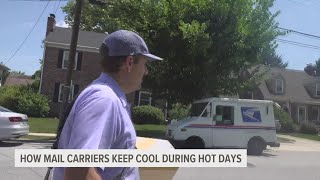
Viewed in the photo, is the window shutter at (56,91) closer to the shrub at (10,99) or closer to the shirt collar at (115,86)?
the shrub at (10,99)

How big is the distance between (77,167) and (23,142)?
16.9 metres

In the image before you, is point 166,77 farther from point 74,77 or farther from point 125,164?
point 125,164

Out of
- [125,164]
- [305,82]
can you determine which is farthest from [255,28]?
[305,82]

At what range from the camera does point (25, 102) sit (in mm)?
32531

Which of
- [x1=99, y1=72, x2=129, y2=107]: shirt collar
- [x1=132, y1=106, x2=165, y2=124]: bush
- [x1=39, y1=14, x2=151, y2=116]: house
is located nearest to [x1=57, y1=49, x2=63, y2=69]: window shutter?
[x1=39, y1=14, x2=151, y2=116]: house

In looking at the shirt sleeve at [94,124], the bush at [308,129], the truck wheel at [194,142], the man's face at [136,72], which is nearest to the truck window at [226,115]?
the truck wheel at [194,142]

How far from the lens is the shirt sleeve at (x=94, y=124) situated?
2.08 m

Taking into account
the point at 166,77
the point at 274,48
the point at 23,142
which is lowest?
the point at 23,142

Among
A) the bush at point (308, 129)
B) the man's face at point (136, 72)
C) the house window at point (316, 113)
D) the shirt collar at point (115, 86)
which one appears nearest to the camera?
the shirt collar at point (115, 86)

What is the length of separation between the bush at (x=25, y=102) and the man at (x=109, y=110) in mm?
31218

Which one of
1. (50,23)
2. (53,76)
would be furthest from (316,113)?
(50,23)

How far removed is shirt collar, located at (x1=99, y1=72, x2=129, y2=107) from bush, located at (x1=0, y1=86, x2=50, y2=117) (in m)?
31.2

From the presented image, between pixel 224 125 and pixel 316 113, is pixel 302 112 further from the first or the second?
pixel 224 125

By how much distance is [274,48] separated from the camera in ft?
77.0
